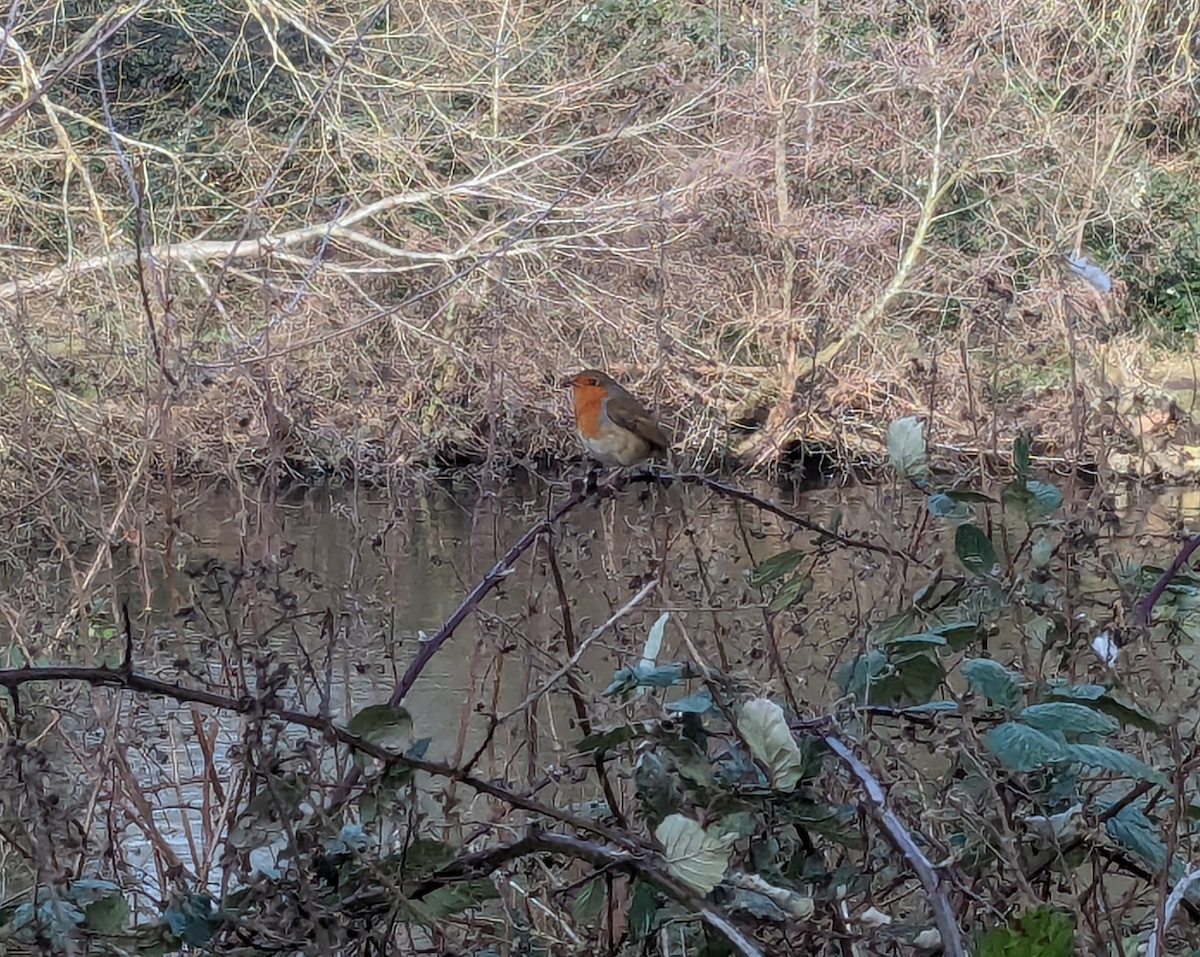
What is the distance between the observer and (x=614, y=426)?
3.73 meters

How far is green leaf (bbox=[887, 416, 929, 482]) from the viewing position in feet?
3.98

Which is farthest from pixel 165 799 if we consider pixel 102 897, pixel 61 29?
pixel 61 29

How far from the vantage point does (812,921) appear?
953mm

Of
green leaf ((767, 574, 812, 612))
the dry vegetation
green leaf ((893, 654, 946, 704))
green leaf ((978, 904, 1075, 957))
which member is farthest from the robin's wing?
green leaf ((978, 904, 1075, 957))

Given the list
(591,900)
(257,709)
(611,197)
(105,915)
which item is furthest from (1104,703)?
(611,197)

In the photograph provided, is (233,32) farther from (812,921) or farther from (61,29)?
(812,921)

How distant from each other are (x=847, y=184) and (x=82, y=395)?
6471 mm

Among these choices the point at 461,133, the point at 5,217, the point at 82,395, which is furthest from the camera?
the point at 461,133

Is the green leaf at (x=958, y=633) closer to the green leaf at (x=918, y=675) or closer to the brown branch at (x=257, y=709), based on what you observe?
the green leaf at (x=918, y=675)

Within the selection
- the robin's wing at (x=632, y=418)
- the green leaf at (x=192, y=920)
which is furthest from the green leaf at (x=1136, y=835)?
the robin's wing at (x=632, y=418)

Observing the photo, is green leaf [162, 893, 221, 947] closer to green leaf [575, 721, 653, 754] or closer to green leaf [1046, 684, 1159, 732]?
green leaf [575, 721, 653, 754]

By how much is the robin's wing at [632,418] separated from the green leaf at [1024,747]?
285 centimetres

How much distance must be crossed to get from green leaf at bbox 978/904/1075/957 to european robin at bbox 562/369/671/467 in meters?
3.06

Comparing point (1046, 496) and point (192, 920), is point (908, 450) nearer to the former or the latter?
point (1046, 496)
